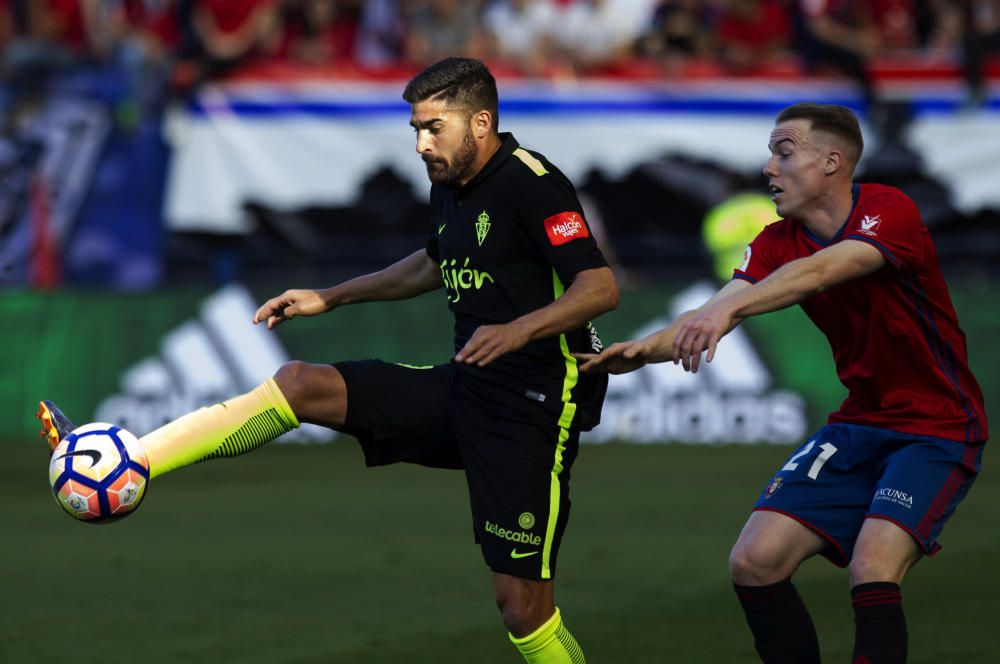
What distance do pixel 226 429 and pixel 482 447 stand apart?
3.03 ft

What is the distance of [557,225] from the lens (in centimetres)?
545

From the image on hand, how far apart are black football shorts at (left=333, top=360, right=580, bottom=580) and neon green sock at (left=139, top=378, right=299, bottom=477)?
28cm

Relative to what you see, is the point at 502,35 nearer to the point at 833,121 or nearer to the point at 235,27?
the point at 235,27

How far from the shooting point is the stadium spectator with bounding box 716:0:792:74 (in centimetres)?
1627

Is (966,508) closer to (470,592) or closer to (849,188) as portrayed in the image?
(470,592)

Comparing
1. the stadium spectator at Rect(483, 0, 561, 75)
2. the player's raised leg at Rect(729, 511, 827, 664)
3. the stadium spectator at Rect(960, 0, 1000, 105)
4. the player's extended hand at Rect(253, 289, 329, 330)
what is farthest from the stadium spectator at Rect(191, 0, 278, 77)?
the player's raised leg at Rect(729, 511, 827, 664)

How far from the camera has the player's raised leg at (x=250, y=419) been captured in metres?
5.48

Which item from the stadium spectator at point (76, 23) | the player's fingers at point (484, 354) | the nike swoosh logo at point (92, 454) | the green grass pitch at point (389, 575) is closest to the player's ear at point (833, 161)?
the player's fingers at point (484, 354)

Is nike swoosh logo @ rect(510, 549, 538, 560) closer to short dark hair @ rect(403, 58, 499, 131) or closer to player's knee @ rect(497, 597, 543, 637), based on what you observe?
player's knee @ rect(497, 597, 543, 637)

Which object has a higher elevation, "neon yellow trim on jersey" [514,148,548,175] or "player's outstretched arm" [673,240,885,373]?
"neon yellow trim on jersey" [514,148,548,175]

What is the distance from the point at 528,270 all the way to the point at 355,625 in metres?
2.42

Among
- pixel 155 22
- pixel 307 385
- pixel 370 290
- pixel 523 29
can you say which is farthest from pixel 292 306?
pixel 155 22

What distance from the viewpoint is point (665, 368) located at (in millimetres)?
13891

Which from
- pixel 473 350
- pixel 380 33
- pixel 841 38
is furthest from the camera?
pixel 380 33
